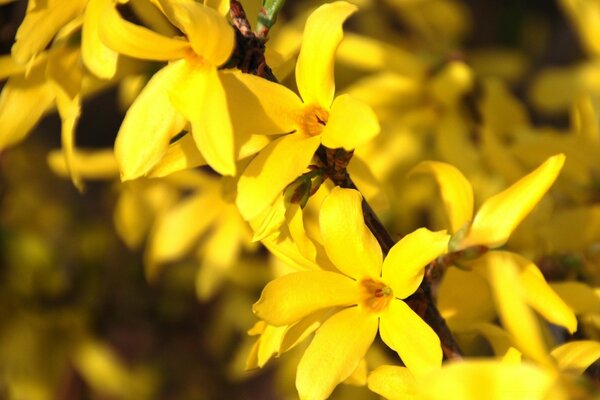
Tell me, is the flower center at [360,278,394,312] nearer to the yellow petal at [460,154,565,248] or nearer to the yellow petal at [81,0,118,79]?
the yellow petal at [460,154,565,248]

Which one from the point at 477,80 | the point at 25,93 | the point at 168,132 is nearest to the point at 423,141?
the point at 477,80

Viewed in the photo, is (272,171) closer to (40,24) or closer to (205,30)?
(205,30)

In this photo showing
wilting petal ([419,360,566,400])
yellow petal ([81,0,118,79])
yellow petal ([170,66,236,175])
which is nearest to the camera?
wilting petal ([419,360,566,400])

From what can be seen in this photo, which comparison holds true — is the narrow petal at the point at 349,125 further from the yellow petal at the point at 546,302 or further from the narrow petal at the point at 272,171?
the yellow petal at the point at 546,302

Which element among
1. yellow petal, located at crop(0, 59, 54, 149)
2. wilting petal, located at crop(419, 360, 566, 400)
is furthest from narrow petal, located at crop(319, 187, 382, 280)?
yellow petal, located at crop(0, 59, 54, 149)

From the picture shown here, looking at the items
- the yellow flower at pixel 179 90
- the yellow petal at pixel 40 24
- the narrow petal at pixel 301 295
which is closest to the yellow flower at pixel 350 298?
the narrow petal at pixel 301 295

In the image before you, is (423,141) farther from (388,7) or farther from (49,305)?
(49,305)
